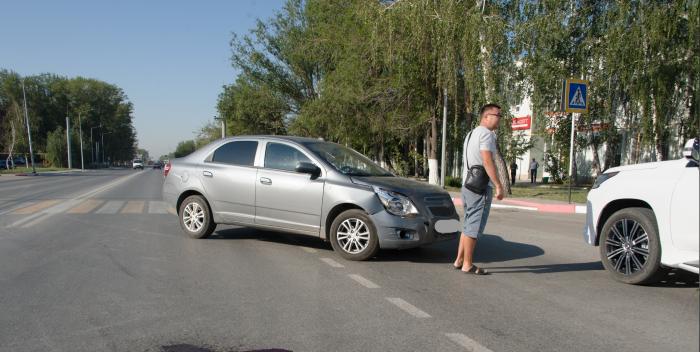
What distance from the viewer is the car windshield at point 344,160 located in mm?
7141

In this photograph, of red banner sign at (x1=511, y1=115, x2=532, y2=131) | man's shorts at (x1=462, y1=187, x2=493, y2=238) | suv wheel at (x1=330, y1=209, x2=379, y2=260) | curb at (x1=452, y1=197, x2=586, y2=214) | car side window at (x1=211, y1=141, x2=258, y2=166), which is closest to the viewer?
man's shorts at (x1=462, y1=187, x2=493, y2=238)

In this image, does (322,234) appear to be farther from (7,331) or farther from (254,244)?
(7,331)

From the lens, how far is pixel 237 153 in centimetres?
796

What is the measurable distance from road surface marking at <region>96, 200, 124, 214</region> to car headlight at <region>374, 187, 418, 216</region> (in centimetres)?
815

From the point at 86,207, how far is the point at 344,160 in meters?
8.85

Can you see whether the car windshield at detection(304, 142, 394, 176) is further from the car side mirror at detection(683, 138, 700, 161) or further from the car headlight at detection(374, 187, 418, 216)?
the car side mirror at detection(683, 138, 700, 161)

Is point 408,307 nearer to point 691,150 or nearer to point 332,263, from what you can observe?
point 332,263

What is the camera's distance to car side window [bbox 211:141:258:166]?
7785 millimetres

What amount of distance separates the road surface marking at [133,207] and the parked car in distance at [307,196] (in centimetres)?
433

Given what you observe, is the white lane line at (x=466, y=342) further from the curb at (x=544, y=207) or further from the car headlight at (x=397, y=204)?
the curb at (x=544, y=207)

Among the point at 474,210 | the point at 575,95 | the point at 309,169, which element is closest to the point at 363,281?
the point at 474,210

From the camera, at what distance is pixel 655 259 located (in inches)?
202

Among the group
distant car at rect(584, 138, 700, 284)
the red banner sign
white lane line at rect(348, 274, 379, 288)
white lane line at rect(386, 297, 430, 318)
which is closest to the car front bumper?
white lane line at rect(348, 274, 379, 288)

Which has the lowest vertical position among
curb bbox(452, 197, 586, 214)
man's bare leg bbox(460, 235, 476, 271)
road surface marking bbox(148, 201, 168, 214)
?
curb bbox(452, 197, 586, 214)
